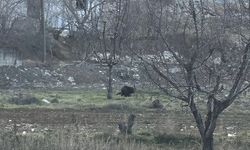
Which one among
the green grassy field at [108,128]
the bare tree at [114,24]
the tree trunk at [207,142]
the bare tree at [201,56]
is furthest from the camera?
the bare tree at [114,24]

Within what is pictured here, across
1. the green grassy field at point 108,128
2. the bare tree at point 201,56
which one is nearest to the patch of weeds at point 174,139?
the green grassy field at point 108,128

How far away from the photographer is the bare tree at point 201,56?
801cm

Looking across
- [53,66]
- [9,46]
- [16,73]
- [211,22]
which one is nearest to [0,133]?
[211,22]

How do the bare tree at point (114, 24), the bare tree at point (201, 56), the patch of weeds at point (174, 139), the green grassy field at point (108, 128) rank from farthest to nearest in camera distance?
1. the patch of weeds at point (174, 139)
2. the bare tree at point (114, 24)
3. the green grassy field at point (108, 128)
4. the bare tree at point (201, 56)

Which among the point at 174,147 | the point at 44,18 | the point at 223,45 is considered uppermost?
the point at 44,18

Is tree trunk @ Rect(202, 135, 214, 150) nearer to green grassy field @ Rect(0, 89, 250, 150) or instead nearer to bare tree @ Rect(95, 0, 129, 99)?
green grassy field @ Rect(0, 89, 250, 150)

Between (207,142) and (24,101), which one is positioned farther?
(24,101)

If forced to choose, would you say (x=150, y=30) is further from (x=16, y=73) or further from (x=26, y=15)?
(x=26, y=15)

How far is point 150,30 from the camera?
860 centimetres

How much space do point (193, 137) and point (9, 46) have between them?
34.0 meters

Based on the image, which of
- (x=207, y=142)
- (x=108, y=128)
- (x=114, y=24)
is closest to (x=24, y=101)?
(x=114, y=24)

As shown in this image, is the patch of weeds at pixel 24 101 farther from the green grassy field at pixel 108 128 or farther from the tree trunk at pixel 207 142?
the tree trunk at pixel 207 142

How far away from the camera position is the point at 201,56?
27.3 feet

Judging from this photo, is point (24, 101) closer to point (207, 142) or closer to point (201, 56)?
point (207, 142)
